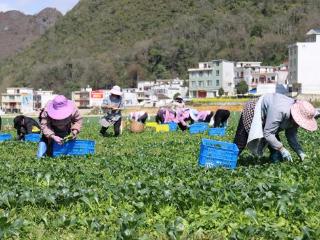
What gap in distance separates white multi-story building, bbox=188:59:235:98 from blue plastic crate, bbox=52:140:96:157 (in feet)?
357

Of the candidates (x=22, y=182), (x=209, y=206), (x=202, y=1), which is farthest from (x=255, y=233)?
(x=202, y=1)

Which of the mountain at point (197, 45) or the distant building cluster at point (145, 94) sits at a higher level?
the mountain at point (197, 45)

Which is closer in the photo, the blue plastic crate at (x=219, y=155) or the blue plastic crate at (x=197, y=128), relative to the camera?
the blue plastic crate at (x=219, y=155)

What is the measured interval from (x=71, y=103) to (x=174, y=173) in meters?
3.73

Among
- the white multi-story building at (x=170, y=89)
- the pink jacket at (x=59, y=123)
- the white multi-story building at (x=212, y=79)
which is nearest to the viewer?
the pink jacket at (x=59, y=123)

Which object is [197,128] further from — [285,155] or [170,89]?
[170,89]

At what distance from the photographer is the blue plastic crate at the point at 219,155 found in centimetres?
899

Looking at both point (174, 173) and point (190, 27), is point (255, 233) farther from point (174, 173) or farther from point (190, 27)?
point (190, 27)

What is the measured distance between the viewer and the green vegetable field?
4.77 meters

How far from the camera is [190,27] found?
167375 millimetres

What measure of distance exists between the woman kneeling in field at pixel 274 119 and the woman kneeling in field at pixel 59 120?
351 centimetres

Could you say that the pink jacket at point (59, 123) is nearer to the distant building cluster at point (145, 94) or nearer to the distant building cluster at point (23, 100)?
the distant building cluster at point (145, 94)

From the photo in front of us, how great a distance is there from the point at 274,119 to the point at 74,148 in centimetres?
459

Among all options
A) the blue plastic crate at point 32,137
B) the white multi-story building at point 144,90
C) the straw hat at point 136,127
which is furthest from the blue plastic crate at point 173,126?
the white multi-story building at point 144,90
